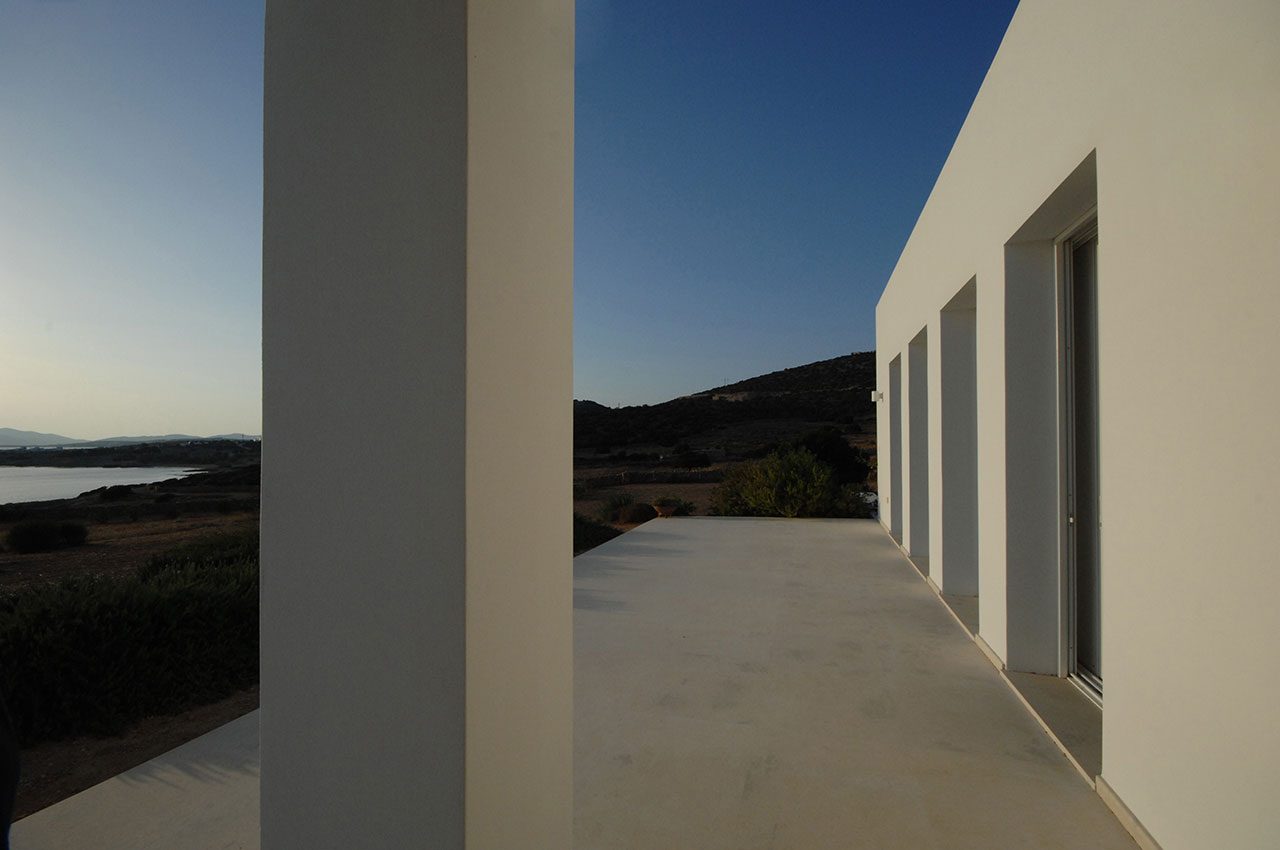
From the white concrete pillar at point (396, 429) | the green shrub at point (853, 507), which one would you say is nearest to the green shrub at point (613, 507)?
the green shrub at point (853, 507)

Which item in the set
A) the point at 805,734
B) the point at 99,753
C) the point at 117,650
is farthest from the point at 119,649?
the point at 805,734

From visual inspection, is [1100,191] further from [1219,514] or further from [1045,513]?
[1045,513]

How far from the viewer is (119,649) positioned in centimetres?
362

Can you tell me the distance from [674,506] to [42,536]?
11954 millimetres

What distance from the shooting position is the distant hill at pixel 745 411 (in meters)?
23.8

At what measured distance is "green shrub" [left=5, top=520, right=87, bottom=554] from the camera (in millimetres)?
5719

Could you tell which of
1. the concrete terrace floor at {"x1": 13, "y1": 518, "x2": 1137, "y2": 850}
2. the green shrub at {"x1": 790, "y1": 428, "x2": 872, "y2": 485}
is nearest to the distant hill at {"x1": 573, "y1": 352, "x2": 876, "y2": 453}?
the green shrub at {"x1": 790, "y1": 428, "x2": 872, "y2": 485}

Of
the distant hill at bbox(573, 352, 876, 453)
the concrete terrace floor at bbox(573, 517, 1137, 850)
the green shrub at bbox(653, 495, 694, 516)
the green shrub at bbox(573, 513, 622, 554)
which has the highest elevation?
the distant hill at bbox(573, 352, 876, 453)

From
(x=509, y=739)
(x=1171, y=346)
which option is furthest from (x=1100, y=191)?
(x=509, y=739)

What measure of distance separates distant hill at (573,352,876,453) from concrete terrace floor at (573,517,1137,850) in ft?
60.9

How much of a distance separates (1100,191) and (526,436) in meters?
2.54

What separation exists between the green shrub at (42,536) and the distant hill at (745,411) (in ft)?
63.5

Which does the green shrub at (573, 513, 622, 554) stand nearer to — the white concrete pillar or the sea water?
the sea water

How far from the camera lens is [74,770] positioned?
9.75 ft
